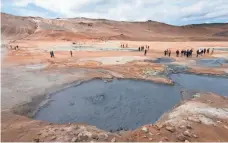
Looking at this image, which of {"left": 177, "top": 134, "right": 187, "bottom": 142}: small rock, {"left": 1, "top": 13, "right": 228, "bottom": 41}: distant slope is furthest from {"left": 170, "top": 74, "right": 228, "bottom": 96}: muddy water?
{"left": 1, "top": 13, "right": 228, "bottom": 41}: distant slope

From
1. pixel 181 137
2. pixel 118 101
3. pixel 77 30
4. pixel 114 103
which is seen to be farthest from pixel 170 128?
pixel 77 30

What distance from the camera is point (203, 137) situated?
1009cm

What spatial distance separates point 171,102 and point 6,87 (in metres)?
11.8

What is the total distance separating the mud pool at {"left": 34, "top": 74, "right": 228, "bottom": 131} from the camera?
1359 cm

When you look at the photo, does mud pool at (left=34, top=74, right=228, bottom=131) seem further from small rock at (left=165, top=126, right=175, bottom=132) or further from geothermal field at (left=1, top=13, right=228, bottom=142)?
small rock at (left=165, top=126, right=175, bottom=132)

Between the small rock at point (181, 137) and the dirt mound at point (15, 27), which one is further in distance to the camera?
the dirt mound at point (15, 27)

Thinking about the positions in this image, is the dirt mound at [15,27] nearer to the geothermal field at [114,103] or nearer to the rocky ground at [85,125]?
the geothermal field at [114,103]

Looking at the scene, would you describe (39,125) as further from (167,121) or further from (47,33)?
(47,33)

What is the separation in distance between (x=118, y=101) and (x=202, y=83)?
8875 mm

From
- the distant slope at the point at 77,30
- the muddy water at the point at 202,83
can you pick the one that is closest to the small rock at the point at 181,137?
the muddy water at the point at 202,83

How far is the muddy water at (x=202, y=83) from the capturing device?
1967cm

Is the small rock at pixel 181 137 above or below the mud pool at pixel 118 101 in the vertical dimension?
above

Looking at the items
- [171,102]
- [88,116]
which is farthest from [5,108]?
[171,102]

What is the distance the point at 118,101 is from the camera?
1680cm
